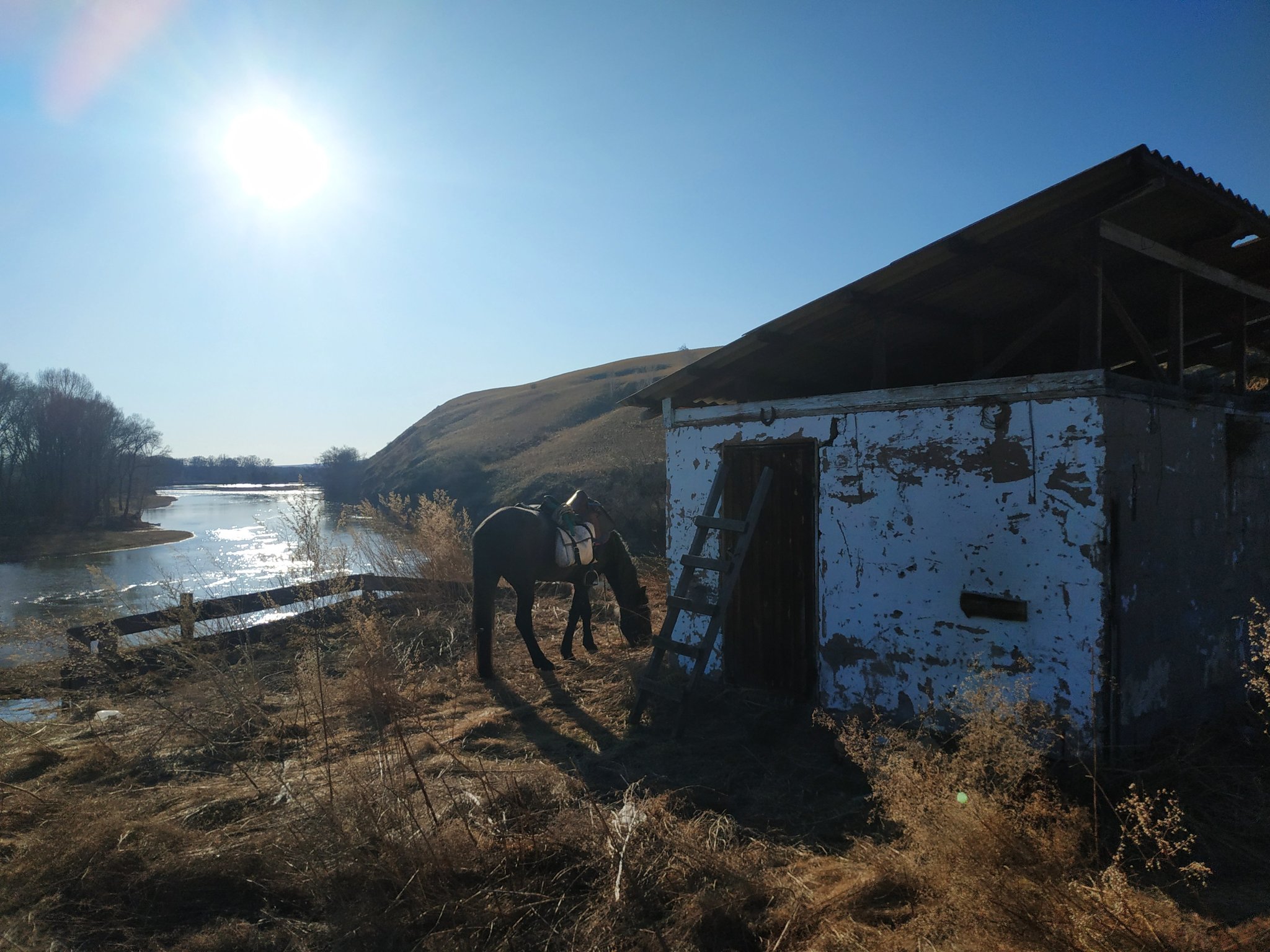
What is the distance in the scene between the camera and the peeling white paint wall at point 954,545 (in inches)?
158

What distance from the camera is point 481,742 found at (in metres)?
5.14

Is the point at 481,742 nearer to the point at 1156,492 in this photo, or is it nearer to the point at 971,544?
the point at 971,544

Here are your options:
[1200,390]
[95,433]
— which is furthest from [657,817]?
[95,433]

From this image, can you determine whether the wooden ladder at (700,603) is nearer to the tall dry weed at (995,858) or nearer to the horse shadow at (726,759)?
the horse shadow at (726,759)

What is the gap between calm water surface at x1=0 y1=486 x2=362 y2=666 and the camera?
251 inches

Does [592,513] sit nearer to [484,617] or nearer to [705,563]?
[484,617]

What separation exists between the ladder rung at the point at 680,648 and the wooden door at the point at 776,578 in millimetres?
935

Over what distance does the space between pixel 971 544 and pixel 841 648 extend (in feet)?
4.19

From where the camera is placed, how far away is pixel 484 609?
22.8 feet

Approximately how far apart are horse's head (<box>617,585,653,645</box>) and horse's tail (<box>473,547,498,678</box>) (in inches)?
63.9

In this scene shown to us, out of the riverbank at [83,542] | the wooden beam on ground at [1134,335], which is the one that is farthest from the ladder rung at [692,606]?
the riverbank at [83,542]

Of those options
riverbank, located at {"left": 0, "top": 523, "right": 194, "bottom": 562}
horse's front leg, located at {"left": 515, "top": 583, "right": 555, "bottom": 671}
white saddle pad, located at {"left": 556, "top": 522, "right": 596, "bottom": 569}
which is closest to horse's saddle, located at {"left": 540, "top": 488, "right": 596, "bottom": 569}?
white saddle pad, located at {"left": 556, "top": 522, "right": 596, "bottom": 569}

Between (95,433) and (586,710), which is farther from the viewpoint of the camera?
(95,433)

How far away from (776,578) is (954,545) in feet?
5.18
